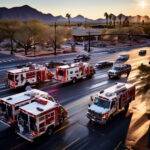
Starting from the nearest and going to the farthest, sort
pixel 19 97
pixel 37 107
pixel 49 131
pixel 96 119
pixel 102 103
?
pixel 37 107
pixel 49 131
pixel 19 97
pixel 96 119
pixel 102 103

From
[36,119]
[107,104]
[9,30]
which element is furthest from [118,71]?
[9,30]

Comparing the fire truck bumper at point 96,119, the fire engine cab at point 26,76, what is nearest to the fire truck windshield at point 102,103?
the fire truck bumper at point 96,119

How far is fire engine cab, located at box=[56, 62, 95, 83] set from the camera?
38.3 meters

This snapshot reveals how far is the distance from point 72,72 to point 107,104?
50.3 feet

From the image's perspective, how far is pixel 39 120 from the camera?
20.4m

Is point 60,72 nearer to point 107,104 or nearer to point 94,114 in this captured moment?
point 107,104

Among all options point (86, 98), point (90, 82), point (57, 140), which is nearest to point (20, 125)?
point (57, 140)

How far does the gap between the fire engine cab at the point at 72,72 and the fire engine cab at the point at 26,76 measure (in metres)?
2.34

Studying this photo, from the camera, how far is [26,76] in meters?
36.2

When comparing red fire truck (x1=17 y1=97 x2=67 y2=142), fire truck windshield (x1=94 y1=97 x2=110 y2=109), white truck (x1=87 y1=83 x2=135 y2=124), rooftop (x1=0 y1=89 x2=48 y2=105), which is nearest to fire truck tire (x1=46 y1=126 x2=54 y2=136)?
red fire truck (x1=17 y1=97 x2=67 y2=142)

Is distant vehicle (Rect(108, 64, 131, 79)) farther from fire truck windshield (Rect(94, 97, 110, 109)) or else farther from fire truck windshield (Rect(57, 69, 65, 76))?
fire truck windshield (Rect(94, 97, 110, 109))

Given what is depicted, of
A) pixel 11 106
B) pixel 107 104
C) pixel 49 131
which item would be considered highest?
pixel 11 106

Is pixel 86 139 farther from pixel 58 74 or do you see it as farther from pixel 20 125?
pixel 58 74

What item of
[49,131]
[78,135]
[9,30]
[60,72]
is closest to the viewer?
[49,131]
